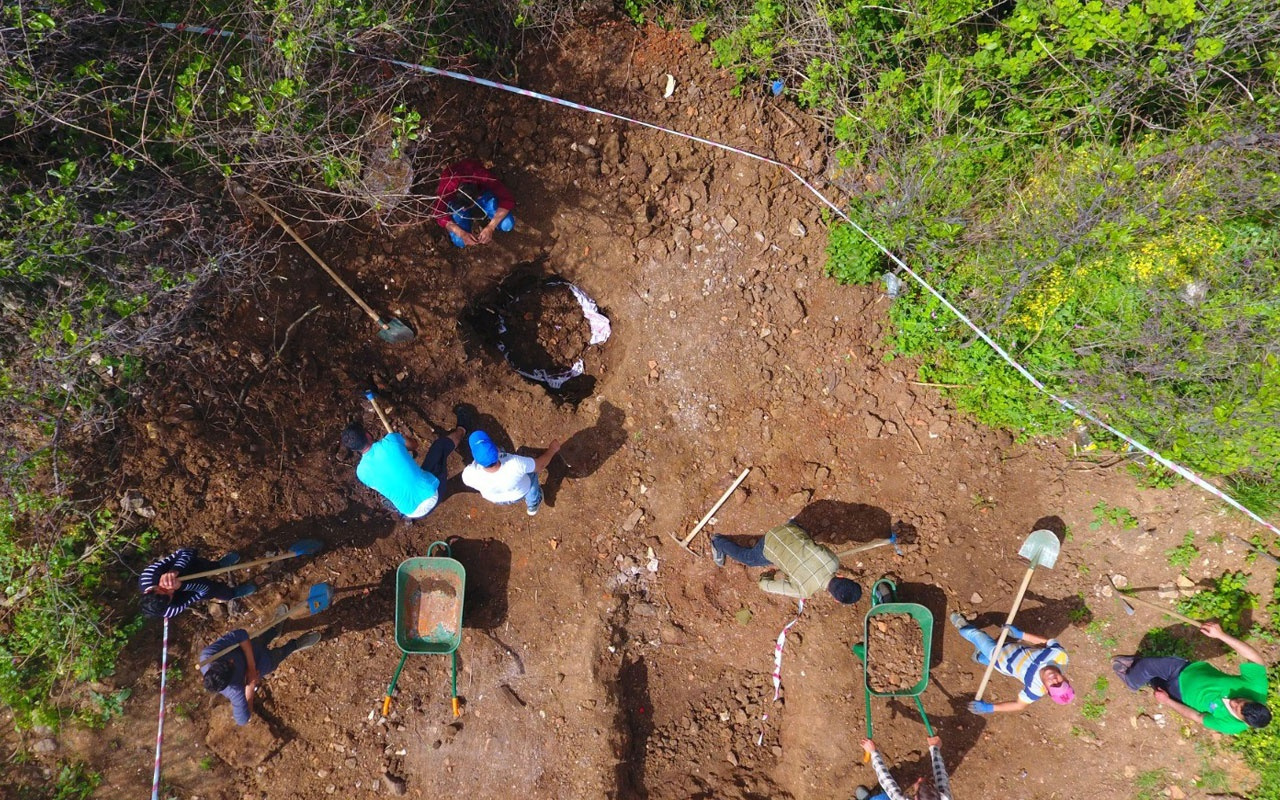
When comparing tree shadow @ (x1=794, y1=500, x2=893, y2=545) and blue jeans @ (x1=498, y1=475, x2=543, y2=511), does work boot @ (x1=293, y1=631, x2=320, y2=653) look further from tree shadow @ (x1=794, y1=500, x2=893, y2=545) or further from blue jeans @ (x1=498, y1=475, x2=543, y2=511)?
tree shadow @ (x1=794, y1=500, x2=893, y2=545)

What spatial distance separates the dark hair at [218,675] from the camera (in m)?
3.62

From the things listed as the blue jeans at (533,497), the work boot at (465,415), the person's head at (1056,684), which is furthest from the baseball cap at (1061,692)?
the work boot at (465,415)

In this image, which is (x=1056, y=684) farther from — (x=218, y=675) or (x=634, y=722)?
(x=218, y=675)

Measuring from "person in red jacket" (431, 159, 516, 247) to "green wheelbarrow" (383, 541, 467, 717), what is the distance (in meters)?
2.46

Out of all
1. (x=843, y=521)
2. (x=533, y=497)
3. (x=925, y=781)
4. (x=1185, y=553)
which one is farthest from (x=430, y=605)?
(x=1185, y=553)

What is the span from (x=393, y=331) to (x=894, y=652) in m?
4.71

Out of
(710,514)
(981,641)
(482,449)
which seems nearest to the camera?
(482,449)

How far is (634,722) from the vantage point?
4.77 meters

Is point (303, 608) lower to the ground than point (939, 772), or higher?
lower

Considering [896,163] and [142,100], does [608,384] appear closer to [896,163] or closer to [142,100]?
[896,163]

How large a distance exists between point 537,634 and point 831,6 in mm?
5400

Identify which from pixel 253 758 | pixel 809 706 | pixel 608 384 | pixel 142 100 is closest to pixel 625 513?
pixel 608 384

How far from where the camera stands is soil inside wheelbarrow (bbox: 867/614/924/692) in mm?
4703

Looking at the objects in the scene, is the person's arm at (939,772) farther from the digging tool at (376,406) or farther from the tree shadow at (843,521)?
the digging tool at (376,406)
